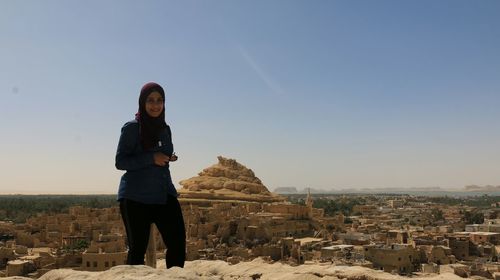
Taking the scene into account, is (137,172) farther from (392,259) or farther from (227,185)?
(227,185)

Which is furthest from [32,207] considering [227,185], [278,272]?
[278,272]

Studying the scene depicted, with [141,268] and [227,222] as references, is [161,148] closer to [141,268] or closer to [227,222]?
[141,268]

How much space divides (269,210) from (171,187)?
37.5 meters

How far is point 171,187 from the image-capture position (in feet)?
12.4

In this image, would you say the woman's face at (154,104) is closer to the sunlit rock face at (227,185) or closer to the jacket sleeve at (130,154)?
the jacket sleeve at (130,154)

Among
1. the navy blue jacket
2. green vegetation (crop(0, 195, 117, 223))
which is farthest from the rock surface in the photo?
green vegetation (crop(0, 195, 117, 223))

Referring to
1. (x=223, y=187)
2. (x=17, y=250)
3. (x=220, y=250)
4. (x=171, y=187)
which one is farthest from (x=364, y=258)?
(x=223, y=187)

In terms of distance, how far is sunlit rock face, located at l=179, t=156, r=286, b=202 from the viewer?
4800 centimetres

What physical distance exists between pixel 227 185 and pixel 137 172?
4770 cm

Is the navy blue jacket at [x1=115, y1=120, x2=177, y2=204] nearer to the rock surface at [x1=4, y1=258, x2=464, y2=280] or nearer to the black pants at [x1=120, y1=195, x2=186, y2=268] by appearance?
the black pants at [x1=120, y1=195, x2=186, y2=268]

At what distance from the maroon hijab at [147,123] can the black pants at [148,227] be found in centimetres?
45

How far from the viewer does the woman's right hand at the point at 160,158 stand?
3.62 metres

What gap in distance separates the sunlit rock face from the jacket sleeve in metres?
43.7

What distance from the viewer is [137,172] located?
3.65 meters
